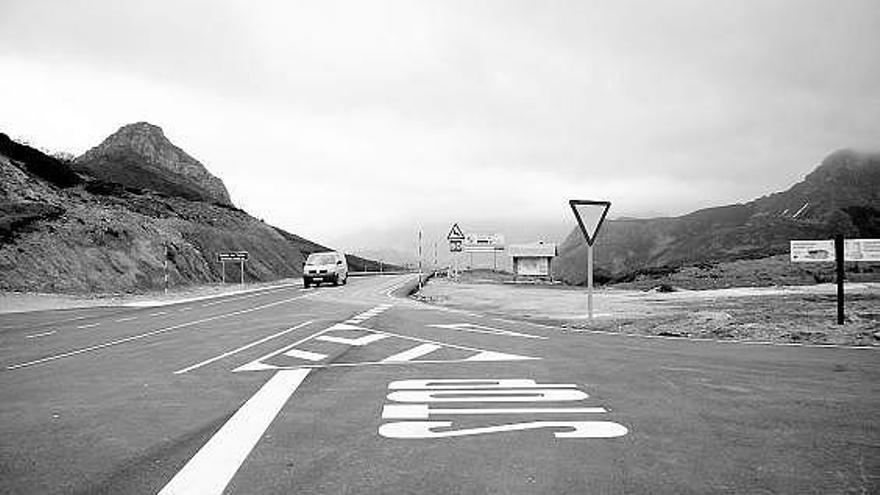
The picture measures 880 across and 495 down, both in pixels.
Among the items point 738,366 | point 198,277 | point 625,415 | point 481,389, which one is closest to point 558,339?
point 738,366

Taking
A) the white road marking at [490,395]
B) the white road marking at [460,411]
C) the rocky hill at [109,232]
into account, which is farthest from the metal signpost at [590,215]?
the rocky hill at [109,232]

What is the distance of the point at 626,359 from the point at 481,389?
3.47 metres

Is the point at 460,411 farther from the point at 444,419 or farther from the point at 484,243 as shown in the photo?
the point at 484,243

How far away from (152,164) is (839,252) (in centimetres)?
9099

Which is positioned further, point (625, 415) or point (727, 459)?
point (625, 415)

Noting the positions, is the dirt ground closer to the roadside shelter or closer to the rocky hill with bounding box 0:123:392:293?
the rocky hill with bounding box 0:123:392:293

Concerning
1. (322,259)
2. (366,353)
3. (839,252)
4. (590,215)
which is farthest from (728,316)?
(322,259)

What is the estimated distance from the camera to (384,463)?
4.79m

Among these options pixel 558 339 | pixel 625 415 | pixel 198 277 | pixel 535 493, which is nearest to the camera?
pixel 535 493

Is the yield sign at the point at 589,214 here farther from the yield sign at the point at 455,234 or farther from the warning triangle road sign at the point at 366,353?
the yield sign at the point at 455,234

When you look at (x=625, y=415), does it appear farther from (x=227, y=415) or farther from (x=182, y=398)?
(x=182, y=398)

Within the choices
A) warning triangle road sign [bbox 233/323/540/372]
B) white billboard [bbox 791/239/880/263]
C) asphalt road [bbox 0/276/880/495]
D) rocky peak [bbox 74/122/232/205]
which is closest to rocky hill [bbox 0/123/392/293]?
rocky peak [bbox 74/122/232/205]

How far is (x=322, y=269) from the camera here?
146 ft

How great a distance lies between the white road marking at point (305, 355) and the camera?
36.2 feet
